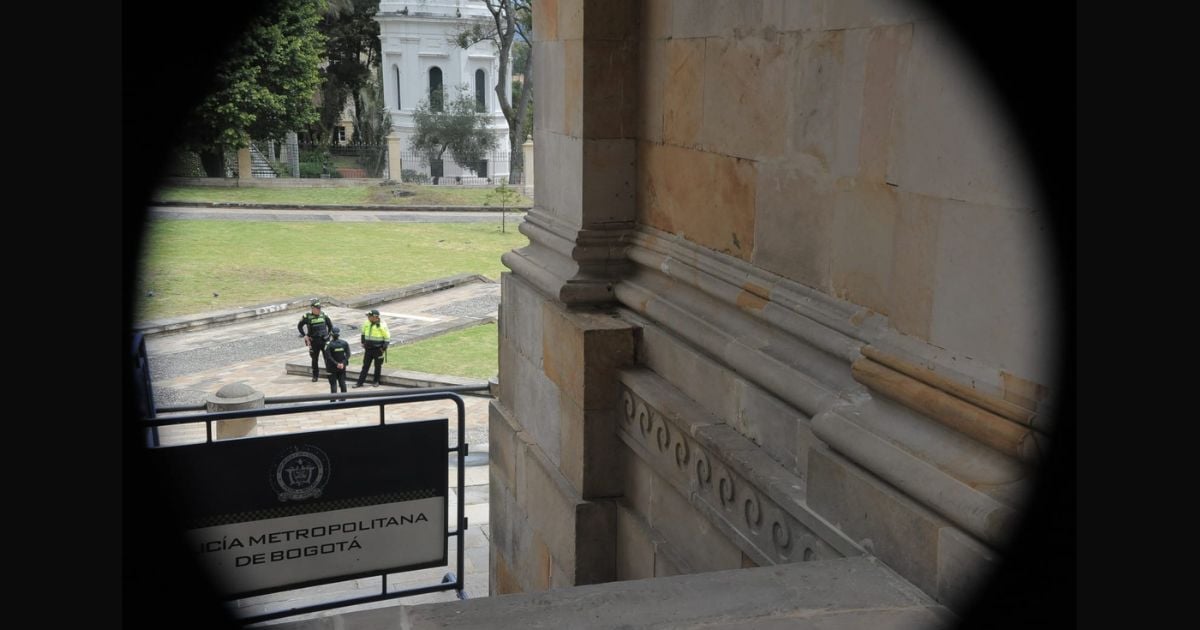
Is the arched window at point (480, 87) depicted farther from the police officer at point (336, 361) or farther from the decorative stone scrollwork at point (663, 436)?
the decorative stone scrollwork at point (663, 436)

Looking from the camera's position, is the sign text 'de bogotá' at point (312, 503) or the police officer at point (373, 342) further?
the police officer at point (373, 342)

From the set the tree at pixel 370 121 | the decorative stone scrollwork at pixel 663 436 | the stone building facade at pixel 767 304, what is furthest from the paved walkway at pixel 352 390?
the tree at pixel 370 121

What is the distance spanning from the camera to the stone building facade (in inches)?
111

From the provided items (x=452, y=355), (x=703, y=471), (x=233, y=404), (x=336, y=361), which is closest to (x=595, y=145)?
(x=703, y=471)

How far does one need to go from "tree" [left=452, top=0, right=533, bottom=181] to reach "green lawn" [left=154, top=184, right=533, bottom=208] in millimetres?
4951

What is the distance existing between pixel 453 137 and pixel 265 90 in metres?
10.4

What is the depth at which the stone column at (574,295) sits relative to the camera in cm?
530

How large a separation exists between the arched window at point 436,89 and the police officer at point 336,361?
33.4 meters

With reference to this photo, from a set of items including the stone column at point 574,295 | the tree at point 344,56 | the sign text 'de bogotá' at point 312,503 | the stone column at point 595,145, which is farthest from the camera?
the tree at point 344,56

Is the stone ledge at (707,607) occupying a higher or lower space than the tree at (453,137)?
lower

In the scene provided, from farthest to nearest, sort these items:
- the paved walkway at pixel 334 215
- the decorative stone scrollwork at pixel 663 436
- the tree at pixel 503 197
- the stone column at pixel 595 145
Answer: the tree at pixel 503 197 → the paved walkway at pixel 334 215 → the stone column at pixel 595 145 → the decorative stone scrollwork at pixel 663 436

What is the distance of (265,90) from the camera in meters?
38.9

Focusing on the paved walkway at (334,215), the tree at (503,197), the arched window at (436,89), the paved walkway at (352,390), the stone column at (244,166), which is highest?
the arched window at (436,89)

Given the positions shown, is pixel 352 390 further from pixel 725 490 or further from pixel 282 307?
pixel 725 490
